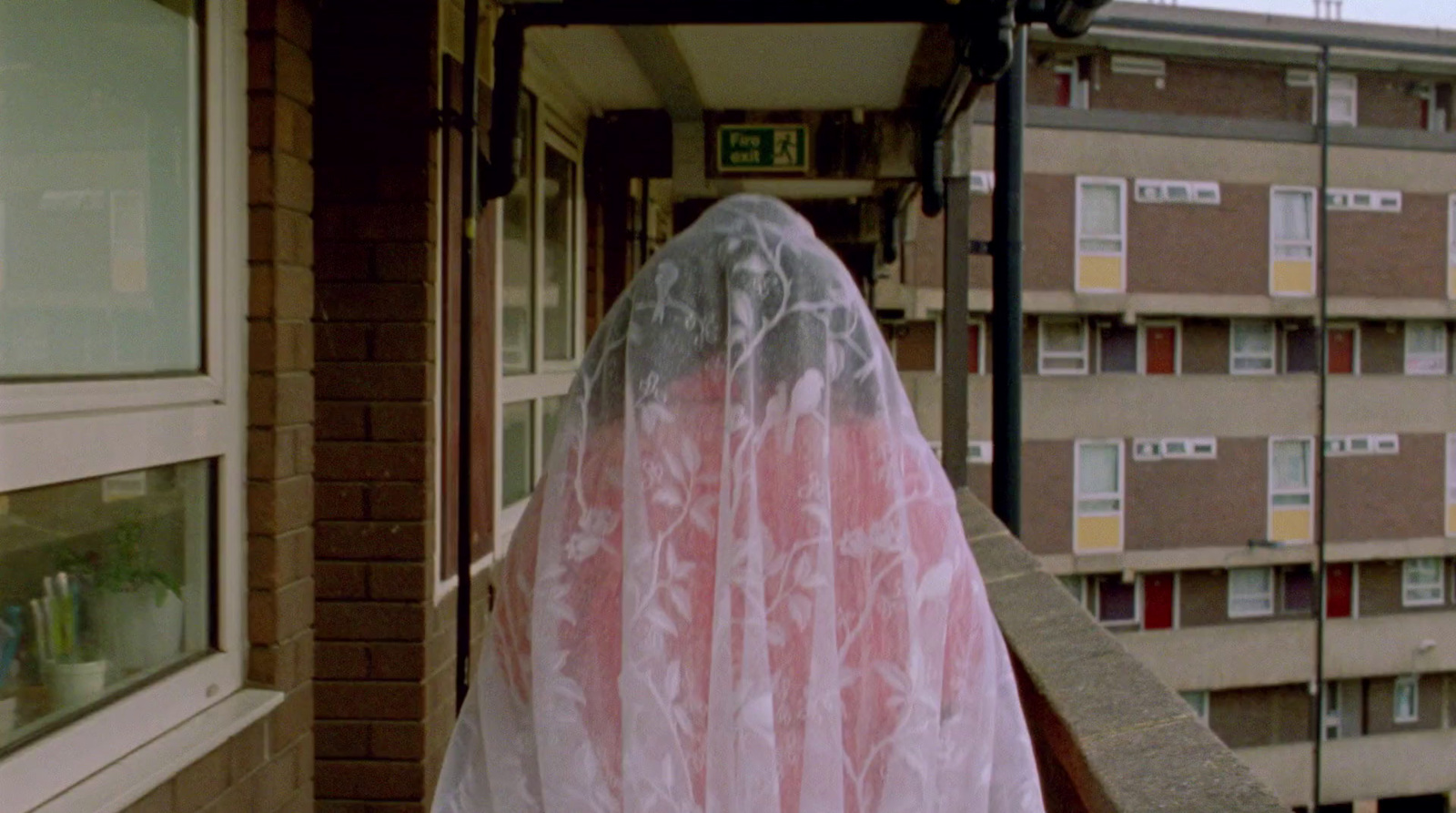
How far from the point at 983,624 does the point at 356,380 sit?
5.41ft

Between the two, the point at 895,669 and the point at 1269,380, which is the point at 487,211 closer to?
the point at 895,669

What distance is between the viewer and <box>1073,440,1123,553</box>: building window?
2195 centimetres

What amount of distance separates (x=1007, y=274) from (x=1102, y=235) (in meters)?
17.4

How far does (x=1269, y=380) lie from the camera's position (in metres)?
22.7

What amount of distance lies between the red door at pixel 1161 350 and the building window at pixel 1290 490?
245cm

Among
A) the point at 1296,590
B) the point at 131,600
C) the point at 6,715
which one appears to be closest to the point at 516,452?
the point at 131,600

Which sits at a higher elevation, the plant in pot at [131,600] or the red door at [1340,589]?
the plant in pot at [131,600]

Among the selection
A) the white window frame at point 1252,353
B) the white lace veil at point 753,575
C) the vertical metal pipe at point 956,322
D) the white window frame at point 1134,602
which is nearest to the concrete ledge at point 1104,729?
the white lace veil at point 753,575

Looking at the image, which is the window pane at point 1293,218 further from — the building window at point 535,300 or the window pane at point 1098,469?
the building window at point 535,300

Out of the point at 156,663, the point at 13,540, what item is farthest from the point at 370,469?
the point at 13,540

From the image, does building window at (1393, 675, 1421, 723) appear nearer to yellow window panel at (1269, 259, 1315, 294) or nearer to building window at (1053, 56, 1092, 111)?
yellow window panel at (1269, 259, 1315, 294)

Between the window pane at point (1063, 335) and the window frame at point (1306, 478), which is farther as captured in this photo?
the window frame at point (1306, 478)

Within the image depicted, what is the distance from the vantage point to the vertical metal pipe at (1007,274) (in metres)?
5.03

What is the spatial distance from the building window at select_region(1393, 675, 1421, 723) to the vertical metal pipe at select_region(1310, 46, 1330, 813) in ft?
6.26
